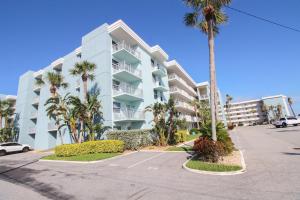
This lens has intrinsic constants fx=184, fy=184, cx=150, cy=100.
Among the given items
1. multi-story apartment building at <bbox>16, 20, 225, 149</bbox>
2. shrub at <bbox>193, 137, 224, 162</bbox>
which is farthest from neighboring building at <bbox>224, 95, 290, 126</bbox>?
shrub at <bbox>193, 137, 224, 162</bbox>

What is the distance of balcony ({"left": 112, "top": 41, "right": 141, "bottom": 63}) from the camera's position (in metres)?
24.7

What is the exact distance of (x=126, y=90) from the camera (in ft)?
82.4

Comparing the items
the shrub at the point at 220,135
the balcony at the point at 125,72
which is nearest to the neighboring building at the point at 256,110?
the balcony at the point at 125,72

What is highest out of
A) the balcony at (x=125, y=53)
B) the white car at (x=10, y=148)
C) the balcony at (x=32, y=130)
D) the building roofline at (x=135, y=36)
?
the building roofline at (x=135, y=36)

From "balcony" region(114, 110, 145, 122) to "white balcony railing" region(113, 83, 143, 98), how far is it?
8.20 ft

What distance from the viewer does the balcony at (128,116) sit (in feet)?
74.8

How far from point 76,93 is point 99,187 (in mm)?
22523

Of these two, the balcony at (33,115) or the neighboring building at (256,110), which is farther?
the neighboring building at (256,110)

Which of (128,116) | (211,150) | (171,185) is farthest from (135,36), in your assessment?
(171,185)

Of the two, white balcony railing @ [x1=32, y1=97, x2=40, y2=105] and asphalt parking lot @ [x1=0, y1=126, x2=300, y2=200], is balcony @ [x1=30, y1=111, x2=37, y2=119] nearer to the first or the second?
white balcony railing @ [x1=32, y1=97, x2=40, y2=105]

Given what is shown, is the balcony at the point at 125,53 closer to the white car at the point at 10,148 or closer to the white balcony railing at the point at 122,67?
the white balcony railing at the point at 122,67

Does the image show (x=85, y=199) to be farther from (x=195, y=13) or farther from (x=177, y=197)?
(x=195, y=13)

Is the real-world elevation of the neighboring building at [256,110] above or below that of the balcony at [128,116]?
above

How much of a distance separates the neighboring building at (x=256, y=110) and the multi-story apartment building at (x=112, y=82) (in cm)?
8558
